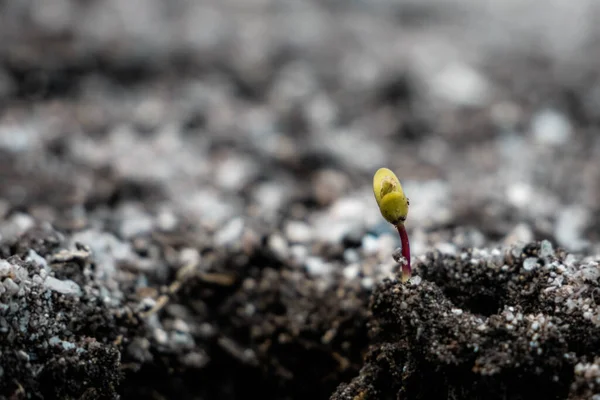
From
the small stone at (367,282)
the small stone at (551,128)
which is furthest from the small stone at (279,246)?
the small stone at (551,128)

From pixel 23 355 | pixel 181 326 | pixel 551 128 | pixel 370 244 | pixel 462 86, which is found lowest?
pixel 23 355

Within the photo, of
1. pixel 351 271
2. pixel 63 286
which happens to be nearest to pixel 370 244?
pixel 351 271

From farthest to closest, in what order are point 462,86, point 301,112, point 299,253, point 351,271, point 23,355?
point 462,86 → point 301,112 → point 299,253 → point 351,271 → point 23,355

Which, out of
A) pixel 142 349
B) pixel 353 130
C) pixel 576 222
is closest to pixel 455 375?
pixel 142 349

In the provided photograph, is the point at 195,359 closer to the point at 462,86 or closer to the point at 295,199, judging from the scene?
the point at 295,199

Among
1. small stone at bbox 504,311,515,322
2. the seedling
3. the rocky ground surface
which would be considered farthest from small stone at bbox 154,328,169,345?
small stone at bbox 504,311,515,322

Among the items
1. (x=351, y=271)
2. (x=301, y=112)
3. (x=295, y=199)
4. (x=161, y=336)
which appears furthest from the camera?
(x=301, y=112)

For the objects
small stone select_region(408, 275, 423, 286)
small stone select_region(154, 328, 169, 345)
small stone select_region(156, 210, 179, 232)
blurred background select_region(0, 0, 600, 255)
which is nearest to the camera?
small stone select_region(408, 275, 423, 286)

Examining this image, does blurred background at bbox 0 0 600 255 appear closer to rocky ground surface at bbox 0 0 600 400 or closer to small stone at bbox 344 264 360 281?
rocky ground surface at bbox 0 0 600 400

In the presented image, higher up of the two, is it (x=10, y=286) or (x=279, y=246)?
(x=279, y=246)
